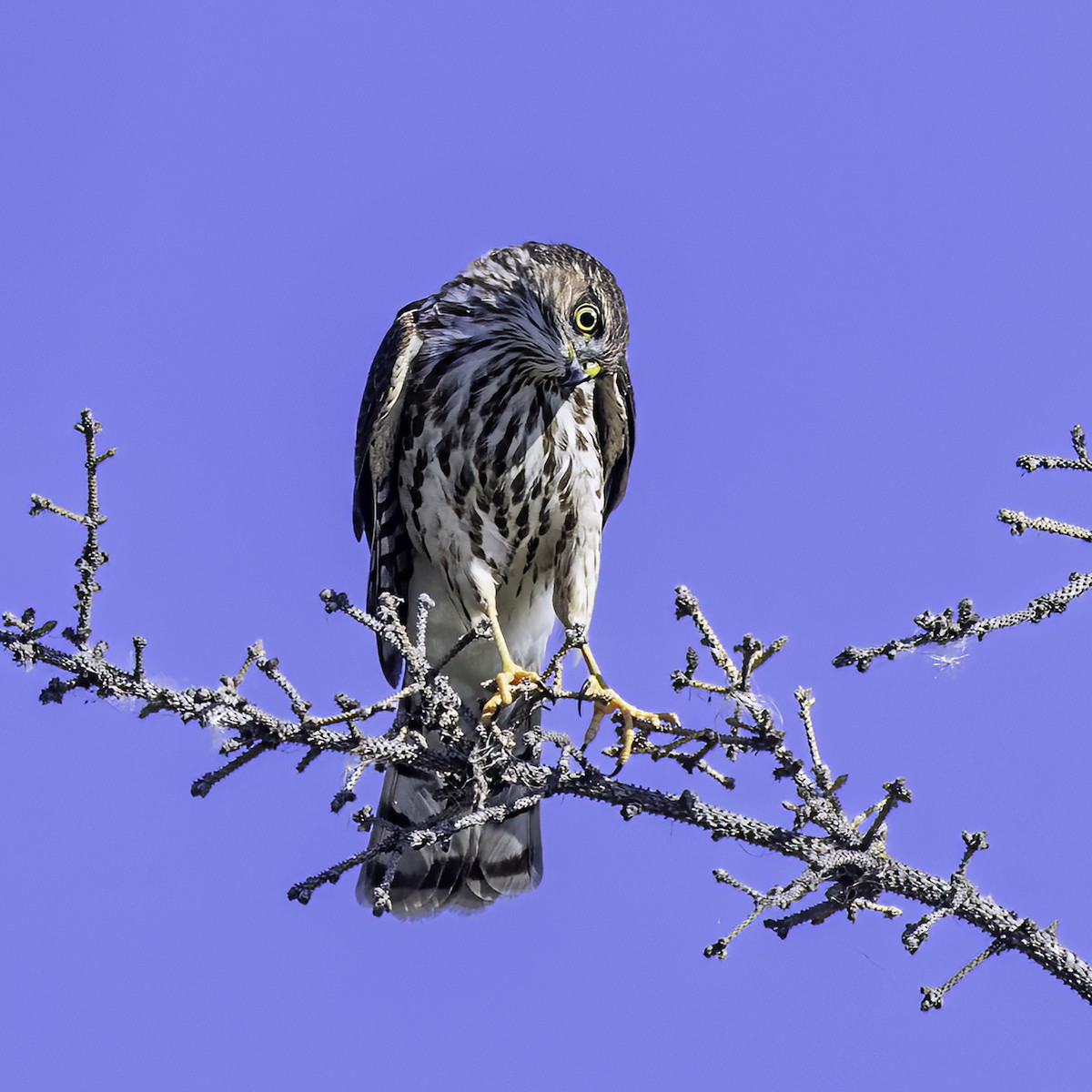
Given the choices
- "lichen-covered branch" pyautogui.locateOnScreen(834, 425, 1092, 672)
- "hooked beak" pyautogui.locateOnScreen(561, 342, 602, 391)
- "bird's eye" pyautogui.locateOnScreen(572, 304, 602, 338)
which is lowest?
"lichen-covered branch" pyautogui.locateOnScreen(834, 425, 1092, 672)

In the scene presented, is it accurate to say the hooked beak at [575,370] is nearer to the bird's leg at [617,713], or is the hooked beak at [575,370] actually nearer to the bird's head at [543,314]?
the bird's head at [543,314]

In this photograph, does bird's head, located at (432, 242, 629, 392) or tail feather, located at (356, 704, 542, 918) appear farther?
tail feather, located at (356, 704, 542, 918)

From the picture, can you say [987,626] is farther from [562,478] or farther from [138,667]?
[562,478]

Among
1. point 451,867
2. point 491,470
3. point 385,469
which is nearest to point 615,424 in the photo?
point 491,470

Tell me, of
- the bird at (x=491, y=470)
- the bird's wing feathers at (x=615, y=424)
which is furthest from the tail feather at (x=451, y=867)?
the bird's wing feathers at (x=615, y=424)

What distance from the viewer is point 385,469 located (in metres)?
5.34

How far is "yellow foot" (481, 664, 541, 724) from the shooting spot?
15.1 feet

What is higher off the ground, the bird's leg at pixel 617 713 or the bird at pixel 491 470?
the bird at pixel 491 470

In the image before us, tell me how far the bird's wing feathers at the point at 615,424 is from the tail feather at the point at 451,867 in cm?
104

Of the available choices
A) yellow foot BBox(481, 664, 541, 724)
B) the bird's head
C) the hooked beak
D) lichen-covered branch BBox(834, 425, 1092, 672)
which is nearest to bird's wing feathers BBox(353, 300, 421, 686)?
the bird's head

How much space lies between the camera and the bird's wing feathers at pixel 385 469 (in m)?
5.27

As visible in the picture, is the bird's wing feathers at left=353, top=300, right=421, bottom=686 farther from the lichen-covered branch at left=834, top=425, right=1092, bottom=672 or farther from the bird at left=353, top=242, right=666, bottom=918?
the lichen-covered branch at left=834, top=425, right=1092, bottom=672

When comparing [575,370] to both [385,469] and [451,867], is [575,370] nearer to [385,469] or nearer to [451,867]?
[385,469]

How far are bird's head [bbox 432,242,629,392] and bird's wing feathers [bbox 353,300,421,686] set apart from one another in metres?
0.21
